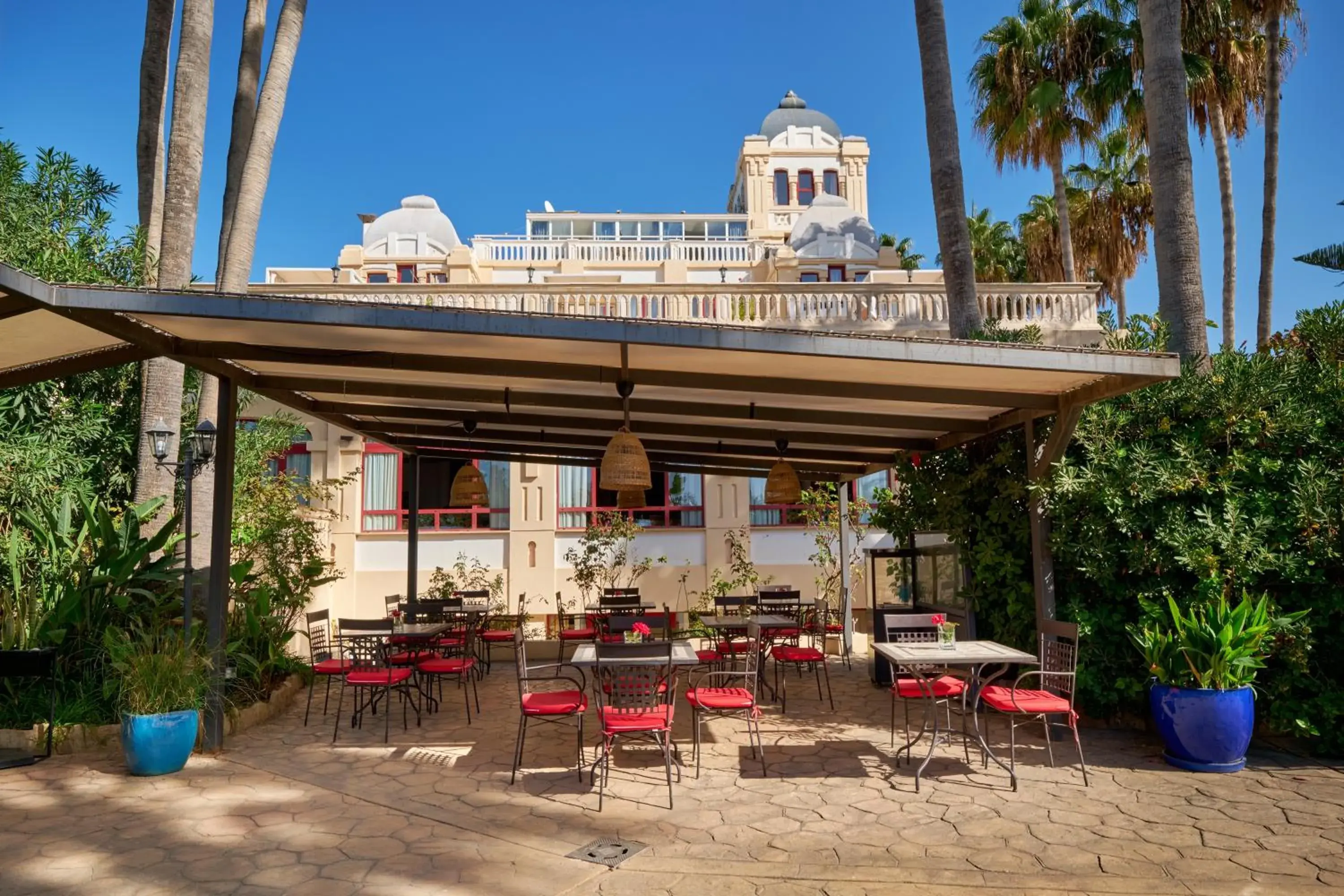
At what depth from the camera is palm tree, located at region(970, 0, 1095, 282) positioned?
50.3 ft

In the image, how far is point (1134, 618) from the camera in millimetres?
6402

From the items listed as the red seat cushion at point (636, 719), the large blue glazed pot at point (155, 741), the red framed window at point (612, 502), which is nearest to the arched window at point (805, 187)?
the red framed window at point (612, 502)

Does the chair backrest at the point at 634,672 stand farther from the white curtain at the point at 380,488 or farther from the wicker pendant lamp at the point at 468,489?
the white curtain at the point at 380,488

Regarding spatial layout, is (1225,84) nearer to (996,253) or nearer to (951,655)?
(996,253)

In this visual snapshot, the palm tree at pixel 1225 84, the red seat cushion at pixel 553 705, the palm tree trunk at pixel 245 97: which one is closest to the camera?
the red seat cushion at pixel 553 705

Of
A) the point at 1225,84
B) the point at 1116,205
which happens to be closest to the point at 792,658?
the point at 1225,84

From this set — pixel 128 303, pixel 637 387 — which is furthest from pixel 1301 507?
pixel 128 303

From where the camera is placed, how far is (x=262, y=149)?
10.2m

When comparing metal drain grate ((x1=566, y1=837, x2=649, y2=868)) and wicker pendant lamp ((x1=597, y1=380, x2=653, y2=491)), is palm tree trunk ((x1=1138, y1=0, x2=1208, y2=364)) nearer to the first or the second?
wicker pendant lamp ((x1=597, y1=380, x2=653, y2=491))

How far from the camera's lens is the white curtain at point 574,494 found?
14828 millimetres

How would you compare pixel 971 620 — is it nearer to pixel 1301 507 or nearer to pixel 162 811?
pixel 1301 507

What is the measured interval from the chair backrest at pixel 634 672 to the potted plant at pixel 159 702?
290 centimetres

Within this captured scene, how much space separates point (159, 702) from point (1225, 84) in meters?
16.9

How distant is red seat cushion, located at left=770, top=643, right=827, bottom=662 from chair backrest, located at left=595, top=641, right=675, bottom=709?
8.03 feet
